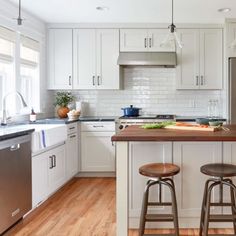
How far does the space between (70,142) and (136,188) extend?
6.59 feet

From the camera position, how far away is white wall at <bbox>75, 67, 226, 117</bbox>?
5695 mm

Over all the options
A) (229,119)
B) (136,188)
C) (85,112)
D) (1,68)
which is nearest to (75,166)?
(85,112)

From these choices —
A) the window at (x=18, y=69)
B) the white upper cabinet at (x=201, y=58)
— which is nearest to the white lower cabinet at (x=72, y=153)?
the window at (x=18, y=69)

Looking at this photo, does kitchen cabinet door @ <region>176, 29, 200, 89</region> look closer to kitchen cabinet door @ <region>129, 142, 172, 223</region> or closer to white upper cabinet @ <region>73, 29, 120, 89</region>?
white upper cabinet @ <region>73, 29, 120, 89</region>

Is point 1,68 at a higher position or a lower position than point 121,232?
higher

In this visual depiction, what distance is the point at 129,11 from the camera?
186 inches

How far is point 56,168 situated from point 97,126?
119 centimetres

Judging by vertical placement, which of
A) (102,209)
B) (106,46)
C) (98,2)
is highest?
(98,2)

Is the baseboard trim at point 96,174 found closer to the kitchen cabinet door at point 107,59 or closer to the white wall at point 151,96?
the white wall at point 151,96

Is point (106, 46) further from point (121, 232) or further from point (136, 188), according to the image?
point (121, 232)

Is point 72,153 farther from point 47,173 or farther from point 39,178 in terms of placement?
point 39,178

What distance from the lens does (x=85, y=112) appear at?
5770 mm

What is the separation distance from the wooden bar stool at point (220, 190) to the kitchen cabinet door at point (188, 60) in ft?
9.22

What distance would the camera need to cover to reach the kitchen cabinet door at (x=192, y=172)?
2953 mm
